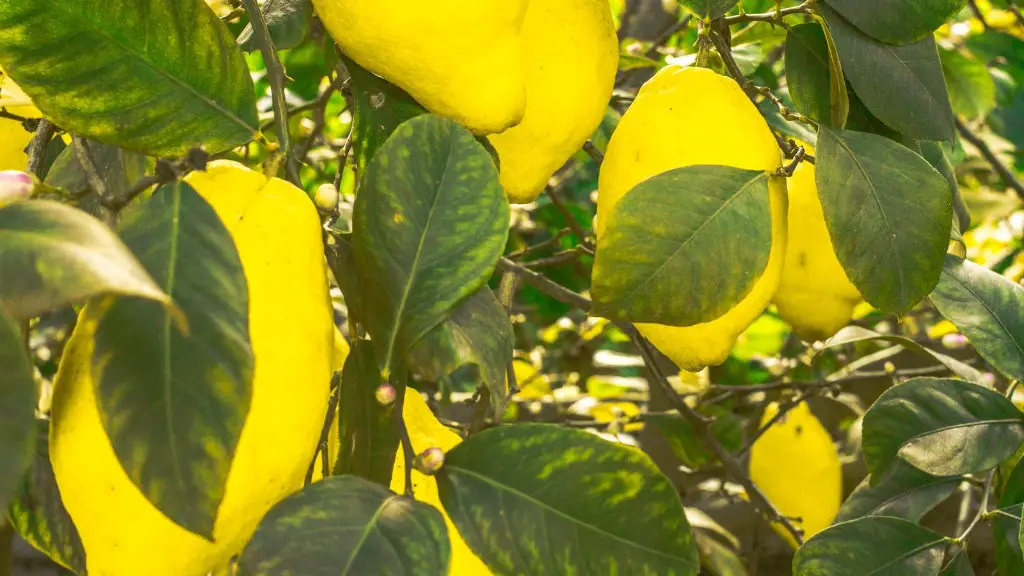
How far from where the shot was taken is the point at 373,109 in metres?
0.63

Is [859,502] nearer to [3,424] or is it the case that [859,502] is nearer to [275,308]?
[275,308]

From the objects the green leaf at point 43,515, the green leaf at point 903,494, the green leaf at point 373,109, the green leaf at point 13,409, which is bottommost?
the green leaf at point 903,494

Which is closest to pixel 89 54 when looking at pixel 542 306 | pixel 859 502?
pixel 859 502

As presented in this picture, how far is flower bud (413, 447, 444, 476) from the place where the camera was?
1.61 feet

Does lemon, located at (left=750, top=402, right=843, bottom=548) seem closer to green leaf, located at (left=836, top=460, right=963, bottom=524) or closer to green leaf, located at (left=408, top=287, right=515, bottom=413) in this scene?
green leaf, located at (left=836, top=460, right=963, bottom=524)

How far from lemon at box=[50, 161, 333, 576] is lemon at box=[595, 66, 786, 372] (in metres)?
0.20

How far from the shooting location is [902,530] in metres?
0.73

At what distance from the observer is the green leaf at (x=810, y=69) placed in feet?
2.39

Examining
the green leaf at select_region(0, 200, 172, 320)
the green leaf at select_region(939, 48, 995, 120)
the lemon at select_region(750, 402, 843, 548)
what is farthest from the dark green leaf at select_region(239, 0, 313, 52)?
the green leaf at select_region(939, 48, 995, 120)

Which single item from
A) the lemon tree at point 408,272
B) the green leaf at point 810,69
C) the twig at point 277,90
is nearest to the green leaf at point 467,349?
the lemon tree at point 408,272

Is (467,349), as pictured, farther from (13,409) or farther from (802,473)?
(802,473)

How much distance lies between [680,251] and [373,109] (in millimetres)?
203

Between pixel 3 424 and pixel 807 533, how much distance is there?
0.96 meters

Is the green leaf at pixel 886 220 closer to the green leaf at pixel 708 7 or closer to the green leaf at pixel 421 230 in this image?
the green leaf at pixel 708 7
